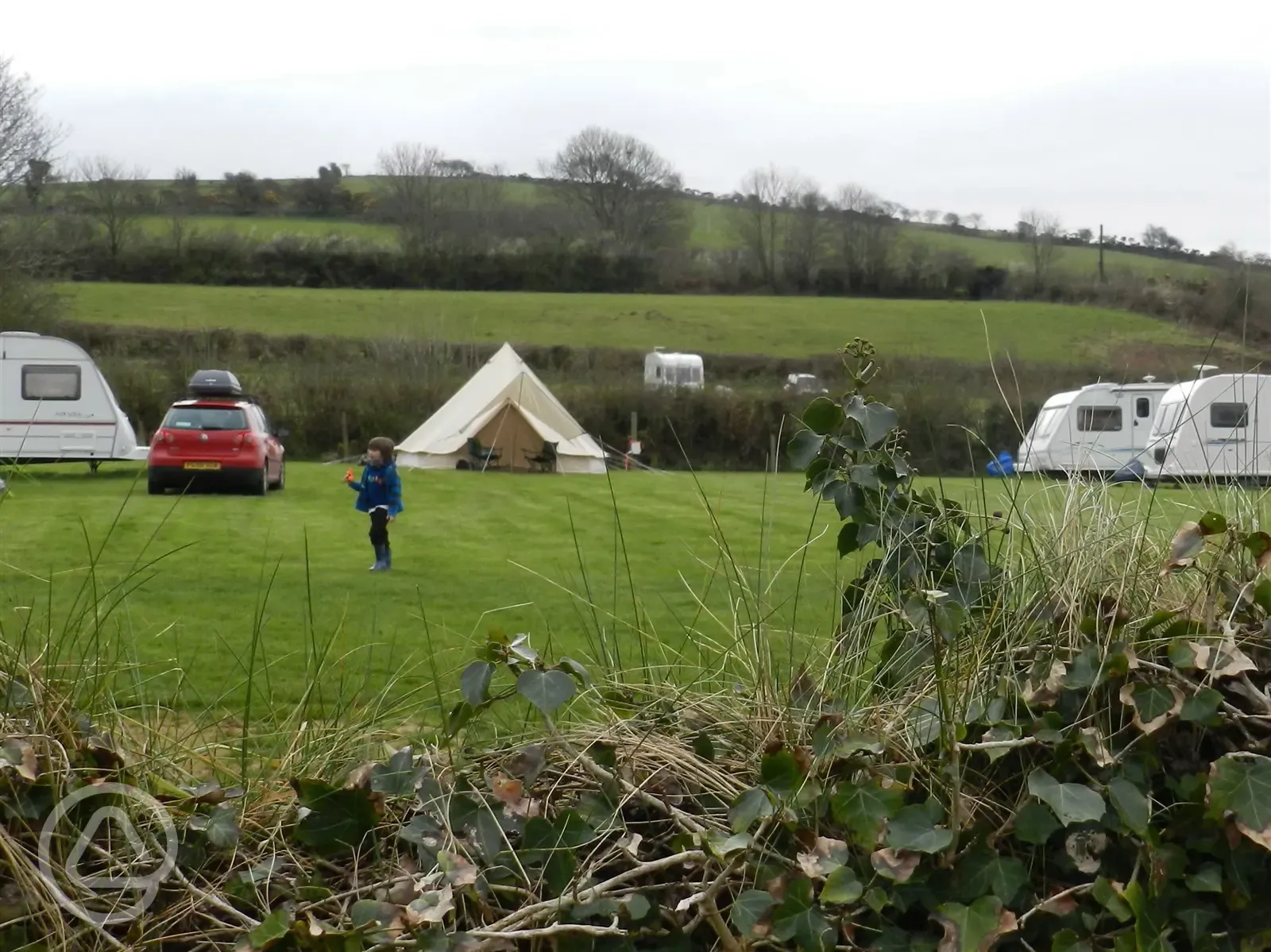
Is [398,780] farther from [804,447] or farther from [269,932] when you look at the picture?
[804,447]

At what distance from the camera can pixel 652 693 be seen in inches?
103

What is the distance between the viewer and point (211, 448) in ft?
53.4

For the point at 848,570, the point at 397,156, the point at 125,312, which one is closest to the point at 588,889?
the point at 848,570

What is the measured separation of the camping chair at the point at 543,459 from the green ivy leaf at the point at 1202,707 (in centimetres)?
2122

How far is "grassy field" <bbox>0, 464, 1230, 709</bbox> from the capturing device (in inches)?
118

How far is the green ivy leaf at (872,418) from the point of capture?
105 inches

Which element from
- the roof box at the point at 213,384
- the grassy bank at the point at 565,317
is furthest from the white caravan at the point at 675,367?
the roof box at the point at 213,384

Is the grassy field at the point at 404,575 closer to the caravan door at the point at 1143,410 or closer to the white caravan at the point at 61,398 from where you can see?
the white caravan at the point at 61,398

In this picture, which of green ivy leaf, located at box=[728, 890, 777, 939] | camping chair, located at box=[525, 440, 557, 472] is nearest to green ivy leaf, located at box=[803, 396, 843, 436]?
green ivy leaf, located at box=[728, 890, 777, 939]

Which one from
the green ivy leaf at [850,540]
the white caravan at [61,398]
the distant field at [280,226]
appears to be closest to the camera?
the green ivy leaf at [850,540]

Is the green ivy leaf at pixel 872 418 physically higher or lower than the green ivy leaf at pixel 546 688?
higher

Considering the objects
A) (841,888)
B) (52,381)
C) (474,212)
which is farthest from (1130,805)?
(474,212)

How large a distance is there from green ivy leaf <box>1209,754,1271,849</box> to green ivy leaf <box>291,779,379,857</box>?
1.42m

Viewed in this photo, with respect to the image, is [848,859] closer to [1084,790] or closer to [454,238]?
[1084,790]
